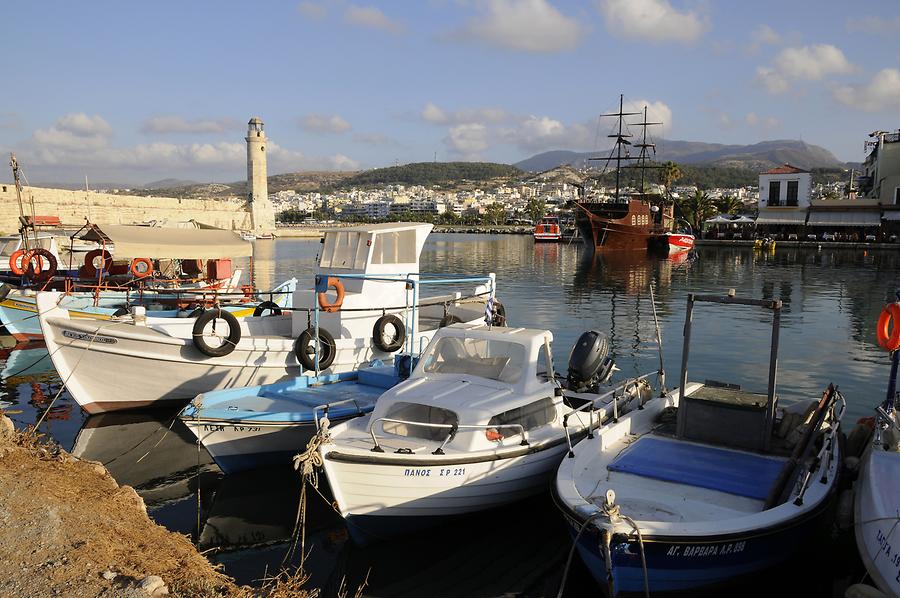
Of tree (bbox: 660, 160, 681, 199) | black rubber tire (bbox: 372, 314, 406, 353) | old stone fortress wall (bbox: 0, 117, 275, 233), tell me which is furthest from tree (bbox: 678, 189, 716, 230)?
black rubber tire (bbox: 372, 314, 406, 353)

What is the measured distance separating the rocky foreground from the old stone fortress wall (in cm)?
3399

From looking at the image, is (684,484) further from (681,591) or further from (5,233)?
(5,233)

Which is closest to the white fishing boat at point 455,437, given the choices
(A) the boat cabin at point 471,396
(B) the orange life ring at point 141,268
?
(A) the boat cabin at point 471,396

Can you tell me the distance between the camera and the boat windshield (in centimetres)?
958

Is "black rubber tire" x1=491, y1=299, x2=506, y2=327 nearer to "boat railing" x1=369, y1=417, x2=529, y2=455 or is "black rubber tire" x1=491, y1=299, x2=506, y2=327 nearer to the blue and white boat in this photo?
the blue and white boat

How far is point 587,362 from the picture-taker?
11.6 m

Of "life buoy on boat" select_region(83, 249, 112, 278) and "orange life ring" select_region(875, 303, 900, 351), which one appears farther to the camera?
"life buoy on boat" select_region(83, 249, 112, 278)

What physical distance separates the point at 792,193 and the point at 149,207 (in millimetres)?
87728

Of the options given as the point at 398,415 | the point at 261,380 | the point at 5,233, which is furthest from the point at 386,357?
the point at 5,233

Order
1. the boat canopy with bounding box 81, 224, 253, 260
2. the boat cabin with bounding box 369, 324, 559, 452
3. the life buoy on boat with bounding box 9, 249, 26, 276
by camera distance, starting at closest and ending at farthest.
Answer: the boat cabin with bounding box 369, 324, 559, 452, the boat canopy with bounding box 81, 224, 253, 260, the life buoy on boat with bounding box 9, 249, 26, 276

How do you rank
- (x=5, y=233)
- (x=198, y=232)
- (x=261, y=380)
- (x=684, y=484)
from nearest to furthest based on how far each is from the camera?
1. (x=684, y=484)
2. (x=261, y=380)
3. (x=198, y=232)
4. (x=5, y=233)

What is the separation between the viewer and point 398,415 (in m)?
8.99

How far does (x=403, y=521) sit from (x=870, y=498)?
531 centimetres

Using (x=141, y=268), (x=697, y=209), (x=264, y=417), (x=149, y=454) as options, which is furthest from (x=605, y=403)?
(x=697, y=209)
